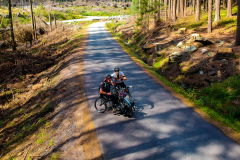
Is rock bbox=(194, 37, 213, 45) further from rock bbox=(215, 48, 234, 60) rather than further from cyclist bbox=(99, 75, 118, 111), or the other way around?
cyclist bbox=(99, 75, 118, 111)

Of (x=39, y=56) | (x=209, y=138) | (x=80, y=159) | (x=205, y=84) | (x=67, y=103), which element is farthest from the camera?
(x=39, y=56)

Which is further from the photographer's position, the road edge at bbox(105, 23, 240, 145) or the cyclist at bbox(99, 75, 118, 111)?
the cyclist at bbox(99, 75, 118, 111)

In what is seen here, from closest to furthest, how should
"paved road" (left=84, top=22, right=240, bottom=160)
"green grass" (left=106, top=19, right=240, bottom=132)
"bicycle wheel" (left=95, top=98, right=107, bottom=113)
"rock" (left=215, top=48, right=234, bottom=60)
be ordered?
"paved road" (left=84, top=22, right=240, bottom=160), "green grass" (left=106, top=19, right=240, bottom=132), "bicycle wheel" (left=95, top=98, right=107, bottom=113), "rock" (left=215, top=48, right=234, bottom=60)

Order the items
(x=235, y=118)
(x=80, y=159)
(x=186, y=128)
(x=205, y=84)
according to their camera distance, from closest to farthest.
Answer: (x=80, y=159)
(x=186, y=128)
(x=235, y=118)
(x=205, y=84)

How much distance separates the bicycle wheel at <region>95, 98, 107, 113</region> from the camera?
8.54 meters

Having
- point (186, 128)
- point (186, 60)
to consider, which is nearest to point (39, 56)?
point (186, 60)

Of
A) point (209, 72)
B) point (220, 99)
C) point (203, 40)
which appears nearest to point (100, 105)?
point (220, 99)

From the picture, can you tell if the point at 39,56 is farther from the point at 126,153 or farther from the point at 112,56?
the point at 126,153

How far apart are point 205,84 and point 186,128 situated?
5.50m

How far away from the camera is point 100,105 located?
8789mm

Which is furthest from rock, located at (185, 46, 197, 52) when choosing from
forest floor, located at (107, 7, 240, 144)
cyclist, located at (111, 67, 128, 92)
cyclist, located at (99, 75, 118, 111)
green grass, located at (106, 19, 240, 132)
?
cyclist, located at (99, 75, 118, 111)

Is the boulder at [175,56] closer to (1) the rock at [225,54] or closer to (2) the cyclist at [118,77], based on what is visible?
(1) the rock at [225,54]

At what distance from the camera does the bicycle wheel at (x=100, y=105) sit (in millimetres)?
8541

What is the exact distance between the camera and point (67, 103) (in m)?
9.98
